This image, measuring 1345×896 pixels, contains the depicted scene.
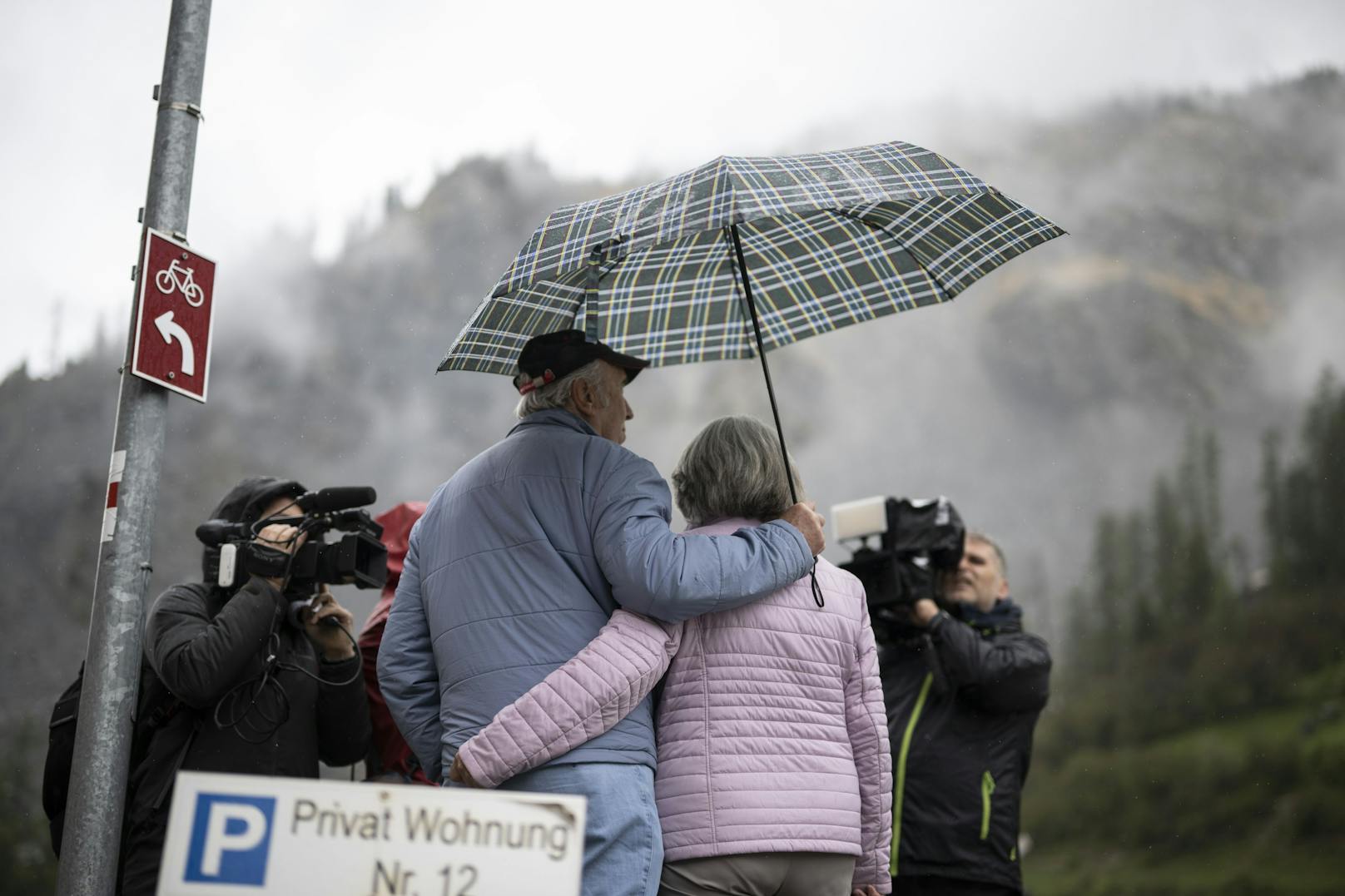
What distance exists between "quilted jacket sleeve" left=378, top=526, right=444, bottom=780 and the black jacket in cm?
139

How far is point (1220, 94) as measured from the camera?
10.6 meters

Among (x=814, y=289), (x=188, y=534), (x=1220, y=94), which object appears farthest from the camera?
(x=1220, y=94)

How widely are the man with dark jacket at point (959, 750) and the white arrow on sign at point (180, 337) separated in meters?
2.02

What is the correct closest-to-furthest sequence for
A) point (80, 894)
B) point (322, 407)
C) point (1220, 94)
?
point (80, 894)
point (322, 407)
point (1220, 94)

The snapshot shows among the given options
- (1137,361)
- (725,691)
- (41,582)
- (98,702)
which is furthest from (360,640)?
(1137,361)

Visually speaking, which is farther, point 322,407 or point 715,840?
point 322,407

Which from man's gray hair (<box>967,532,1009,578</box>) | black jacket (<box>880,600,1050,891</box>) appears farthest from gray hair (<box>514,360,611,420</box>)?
man's gray hair (<box>967,532,1009,578</box>)

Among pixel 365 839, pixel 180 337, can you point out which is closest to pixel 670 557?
pixel 365 839

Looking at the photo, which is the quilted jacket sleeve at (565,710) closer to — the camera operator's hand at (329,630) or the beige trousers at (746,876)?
the beige trousers at (746,876)

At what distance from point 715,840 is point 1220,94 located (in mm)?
10608

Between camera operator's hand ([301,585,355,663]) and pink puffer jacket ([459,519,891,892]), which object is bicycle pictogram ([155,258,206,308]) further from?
pink puffer jacket ([459,519,891,892])

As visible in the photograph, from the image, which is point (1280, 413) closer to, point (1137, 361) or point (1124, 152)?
point (1137, 361)

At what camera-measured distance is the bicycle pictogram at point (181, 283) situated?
2484 millimetres

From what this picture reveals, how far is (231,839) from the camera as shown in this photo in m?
1.32
